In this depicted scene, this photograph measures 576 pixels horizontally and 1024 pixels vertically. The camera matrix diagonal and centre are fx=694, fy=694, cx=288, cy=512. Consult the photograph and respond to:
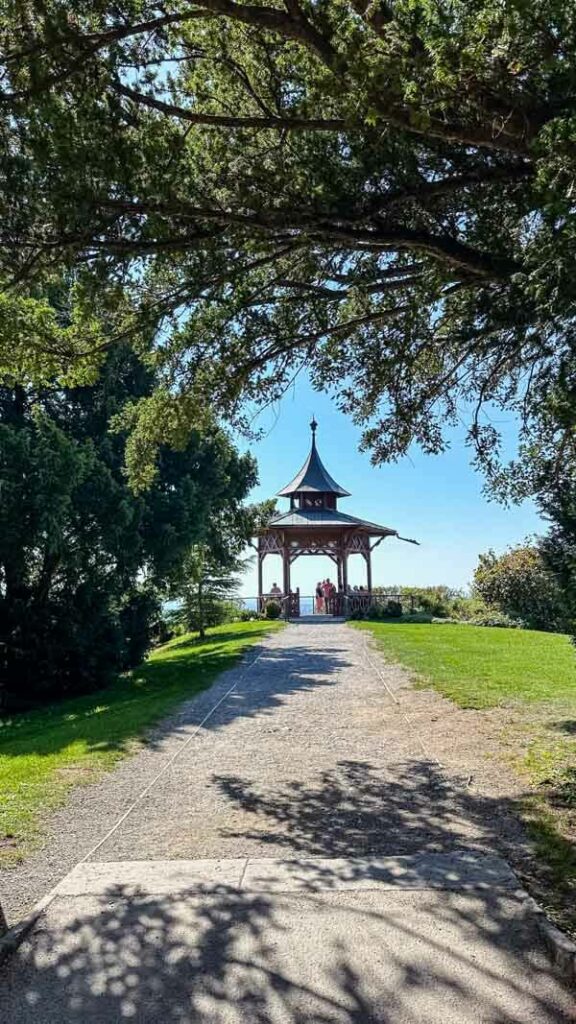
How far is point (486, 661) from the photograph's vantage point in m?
14.9

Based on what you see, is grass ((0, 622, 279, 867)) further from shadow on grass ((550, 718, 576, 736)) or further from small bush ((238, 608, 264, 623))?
small bush ((238, 608, 264, 623))

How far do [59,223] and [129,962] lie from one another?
5021mm

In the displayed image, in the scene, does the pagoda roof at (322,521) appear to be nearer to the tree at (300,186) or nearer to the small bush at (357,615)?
the small bush at (357,615)

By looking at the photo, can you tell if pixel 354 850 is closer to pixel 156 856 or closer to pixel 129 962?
pixel 156 856

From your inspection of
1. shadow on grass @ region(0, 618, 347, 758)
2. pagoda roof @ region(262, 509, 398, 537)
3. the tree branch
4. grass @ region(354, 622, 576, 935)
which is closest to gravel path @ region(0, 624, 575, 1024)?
grass @ region(354, 622, 576, 935)

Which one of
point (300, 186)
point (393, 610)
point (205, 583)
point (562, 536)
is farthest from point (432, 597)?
point (300, 186)

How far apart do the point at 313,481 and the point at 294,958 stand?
29214 mm

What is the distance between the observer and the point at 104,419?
60.1 ft

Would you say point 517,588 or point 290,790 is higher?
point 517,588

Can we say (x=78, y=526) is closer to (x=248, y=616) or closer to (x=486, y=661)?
(x=486, y=661)

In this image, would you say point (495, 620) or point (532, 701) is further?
point (495, 620)

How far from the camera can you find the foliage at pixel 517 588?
24.9m

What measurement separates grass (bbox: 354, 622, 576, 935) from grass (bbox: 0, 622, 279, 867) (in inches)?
151

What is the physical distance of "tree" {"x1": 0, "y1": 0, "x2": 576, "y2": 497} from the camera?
168 inches
